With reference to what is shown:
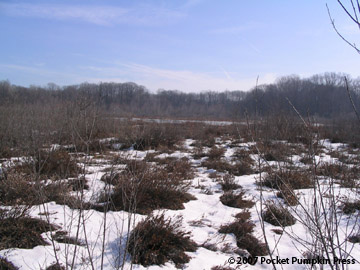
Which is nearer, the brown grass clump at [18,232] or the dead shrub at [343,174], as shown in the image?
the brown grass clump at [18,232]

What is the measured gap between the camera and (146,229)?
3062 millimetres

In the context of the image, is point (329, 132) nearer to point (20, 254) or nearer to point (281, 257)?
point (281, 257)

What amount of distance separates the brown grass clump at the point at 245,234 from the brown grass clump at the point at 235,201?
501mm

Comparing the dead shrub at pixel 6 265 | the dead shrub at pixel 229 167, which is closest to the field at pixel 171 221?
the dead shrub at pixel 6 265

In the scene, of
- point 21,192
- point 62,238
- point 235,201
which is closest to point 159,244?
point 62,238

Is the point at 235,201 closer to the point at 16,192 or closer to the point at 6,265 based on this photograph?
the point at 6,265

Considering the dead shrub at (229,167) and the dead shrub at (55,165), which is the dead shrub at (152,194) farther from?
→ the dead shrub at (229,167)

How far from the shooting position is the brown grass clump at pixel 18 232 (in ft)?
8.96

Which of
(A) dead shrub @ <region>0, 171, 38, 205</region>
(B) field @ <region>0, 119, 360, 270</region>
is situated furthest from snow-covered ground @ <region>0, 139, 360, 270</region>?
(A) dead shrub @ <region>0, 171, 38, 205</region>

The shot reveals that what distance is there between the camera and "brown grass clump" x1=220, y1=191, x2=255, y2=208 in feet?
15.1

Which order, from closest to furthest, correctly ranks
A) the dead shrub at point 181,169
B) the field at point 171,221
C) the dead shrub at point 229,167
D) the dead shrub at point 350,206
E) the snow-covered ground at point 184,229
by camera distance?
the field at point 171,221 → the snow-covered ground at point 184,229 → the dead shrub at point 350,206 → the dead shrub at point 181,169 → the dead shrub at point 229,167

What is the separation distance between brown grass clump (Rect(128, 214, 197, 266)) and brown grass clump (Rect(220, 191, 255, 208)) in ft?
5.38

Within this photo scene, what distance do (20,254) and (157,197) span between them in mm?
2284

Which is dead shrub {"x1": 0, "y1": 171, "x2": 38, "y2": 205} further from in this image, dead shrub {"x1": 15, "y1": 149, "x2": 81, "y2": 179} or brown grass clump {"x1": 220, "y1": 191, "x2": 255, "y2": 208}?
brown grass clump {"x1": 220, "y1": 191, "x2": 255, "y2": 208}
